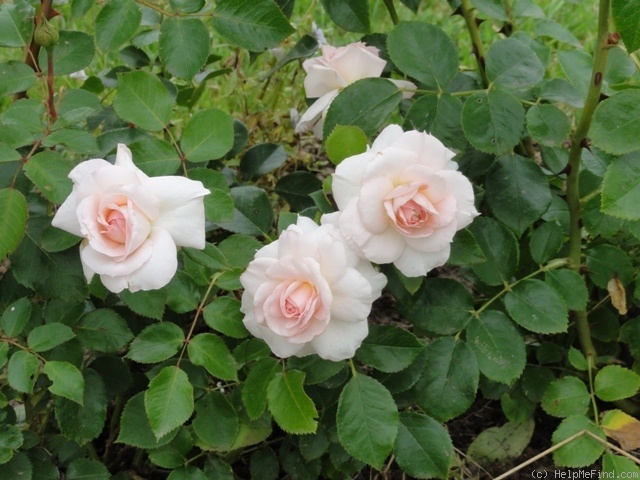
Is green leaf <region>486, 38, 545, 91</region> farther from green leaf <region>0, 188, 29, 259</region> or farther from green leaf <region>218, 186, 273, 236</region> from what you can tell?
green leaf <region>0, 188, 29, 259</region>

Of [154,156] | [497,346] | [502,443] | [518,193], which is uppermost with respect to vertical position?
[154,156]

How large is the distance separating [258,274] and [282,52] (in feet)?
3.45

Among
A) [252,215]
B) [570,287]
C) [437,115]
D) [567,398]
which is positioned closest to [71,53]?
[252,215]

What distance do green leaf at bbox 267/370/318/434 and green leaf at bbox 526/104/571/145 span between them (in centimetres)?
58

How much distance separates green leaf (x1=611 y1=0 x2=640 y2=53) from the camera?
40.8 inches

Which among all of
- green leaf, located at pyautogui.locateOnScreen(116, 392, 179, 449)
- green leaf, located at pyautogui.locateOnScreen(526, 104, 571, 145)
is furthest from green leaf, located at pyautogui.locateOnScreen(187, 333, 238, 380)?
green leaf, located at pyautogui.locateOnScreen(526, 104, 571, 145)

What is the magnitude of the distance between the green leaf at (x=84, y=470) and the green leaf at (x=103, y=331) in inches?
8.1

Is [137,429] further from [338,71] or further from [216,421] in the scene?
[338,71]

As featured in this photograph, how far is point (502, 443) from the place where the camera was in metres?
1.67

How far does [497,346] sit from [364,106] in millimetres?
464

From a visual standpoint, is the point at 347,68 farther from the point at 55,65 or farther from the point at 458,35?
the point at 458,35

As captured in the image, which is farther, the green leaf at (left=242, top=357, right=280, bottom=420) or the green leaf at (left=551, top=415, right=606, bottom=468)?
the green leaf at (left=551, top=415, right=606, bottom=468)

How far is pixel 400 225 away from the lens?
1.05 meters

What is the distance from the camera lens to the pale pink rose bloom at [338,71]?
1430 millimetres
